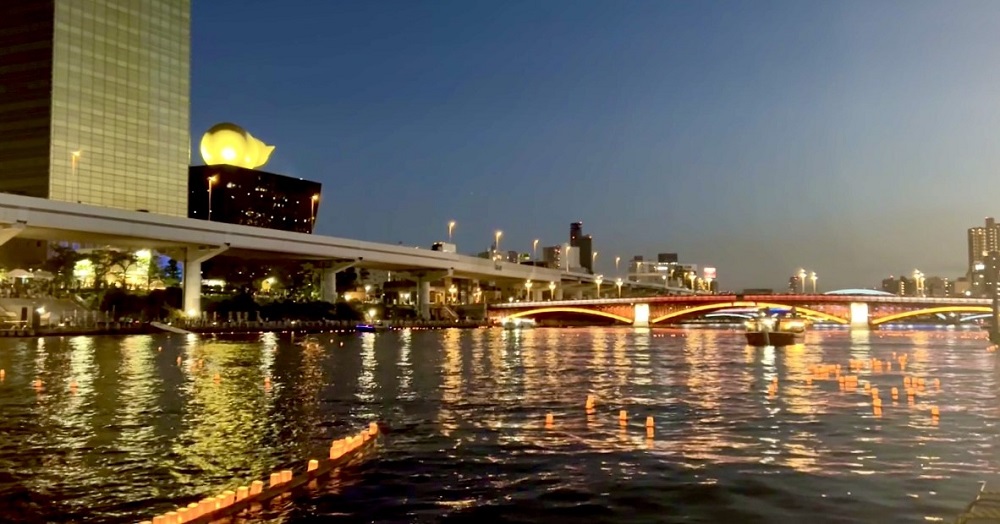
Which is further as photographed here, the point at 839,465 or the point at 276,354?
the point at 276,354

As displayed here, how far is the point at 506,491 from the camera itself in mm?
19000

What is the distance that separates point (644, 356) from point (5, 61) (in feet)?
530

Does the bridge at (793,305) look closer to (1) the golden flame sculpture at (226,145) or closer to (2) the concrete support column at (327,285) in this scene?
(2) the concrete support column at (327,285)

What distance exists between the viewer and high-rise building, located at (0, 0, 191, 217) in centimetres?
17800

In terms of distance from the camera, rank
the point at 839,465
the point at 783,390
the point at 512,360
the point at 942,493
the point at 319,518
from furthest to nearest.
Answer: the point at 512,360, the point at 783,390, the point at 839,465, the point at 942,493, the point at 319,518

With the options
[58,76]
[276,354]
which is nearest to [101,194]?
[58,76]

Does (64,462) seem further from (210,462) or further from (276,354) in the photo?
(276,354)

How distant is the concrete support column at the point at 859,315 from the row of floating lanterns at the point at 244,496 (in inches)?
6043

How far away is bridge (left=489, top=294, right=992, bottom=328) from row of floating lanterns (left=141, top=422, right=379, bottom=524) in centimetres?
13890

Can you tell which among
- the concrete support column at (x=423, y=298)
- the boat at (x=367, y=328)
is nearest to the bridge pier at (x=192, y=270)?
the boat at (x=367, y=328)

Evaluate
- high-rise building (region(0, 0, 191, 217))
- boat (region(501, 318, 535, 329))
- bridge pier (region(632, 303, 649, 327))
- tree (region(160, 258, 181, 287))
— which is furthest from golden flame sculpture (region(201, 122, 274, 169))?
bridge pier (region(632, 303, 649, 327))

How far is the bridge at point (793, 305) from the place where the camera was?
152 m

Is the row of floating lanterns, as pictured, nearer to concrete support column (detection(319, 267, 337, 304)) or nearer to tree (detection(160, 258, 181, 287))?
concrete support column (detection(319, 267, 337, 304))

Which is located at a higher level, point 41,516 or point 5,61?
point 5,61
